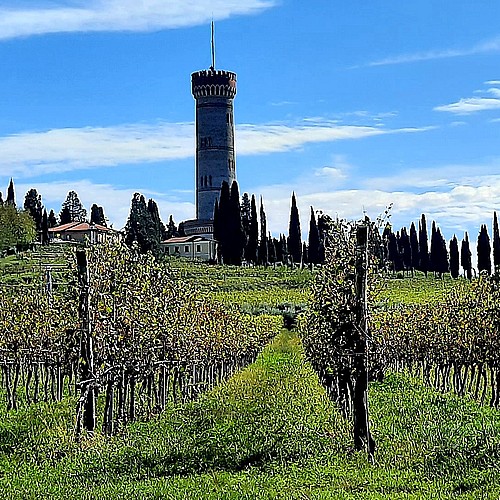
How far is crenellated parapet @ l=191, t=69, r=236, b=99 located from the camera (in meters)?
131

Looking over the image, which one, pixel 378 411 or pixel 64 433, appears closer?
pixel 64 433

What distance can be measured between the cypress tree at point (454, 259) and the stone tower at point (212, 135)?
147ft

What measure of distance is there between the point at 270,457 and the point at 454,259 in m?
76.1

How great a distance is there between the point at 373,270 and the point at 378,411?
5425 millimetres

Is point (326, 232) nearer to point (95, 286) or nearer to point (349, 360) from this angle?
point (349, 360)

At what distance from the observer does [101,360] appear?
19.1 meters

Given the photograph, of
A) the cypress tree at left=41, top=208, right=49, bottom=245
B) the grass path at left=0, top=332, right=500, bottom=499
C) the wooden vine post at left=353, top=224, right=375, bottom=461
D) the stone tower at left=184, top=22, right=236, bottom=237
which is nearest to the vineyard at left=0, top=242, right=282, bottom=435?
the grass path at left=0, top=332, right=500, bottom=499

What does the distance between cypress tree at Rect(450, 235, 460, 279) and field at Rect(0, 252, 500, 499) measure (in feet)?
210

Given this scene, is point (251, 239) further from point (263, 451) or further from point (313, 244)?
point (263, 451)

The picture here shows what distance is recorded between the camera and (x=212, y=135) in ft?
422

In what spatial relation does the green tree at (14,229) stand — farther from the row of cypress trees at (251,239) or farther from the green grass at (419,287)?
the green grass at (419,287)

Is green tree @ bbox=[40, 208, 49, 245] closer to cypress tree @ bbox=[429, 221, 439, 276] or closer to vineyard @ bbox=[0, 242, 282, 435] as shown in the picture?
cypress tree @ bbox=[429, 221, 439, 276]

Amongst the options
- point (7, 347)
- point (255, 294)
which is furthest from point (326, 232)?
point (255, 294)

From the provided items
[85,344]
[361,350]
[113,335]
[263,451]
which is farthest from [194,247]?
[263,451]
